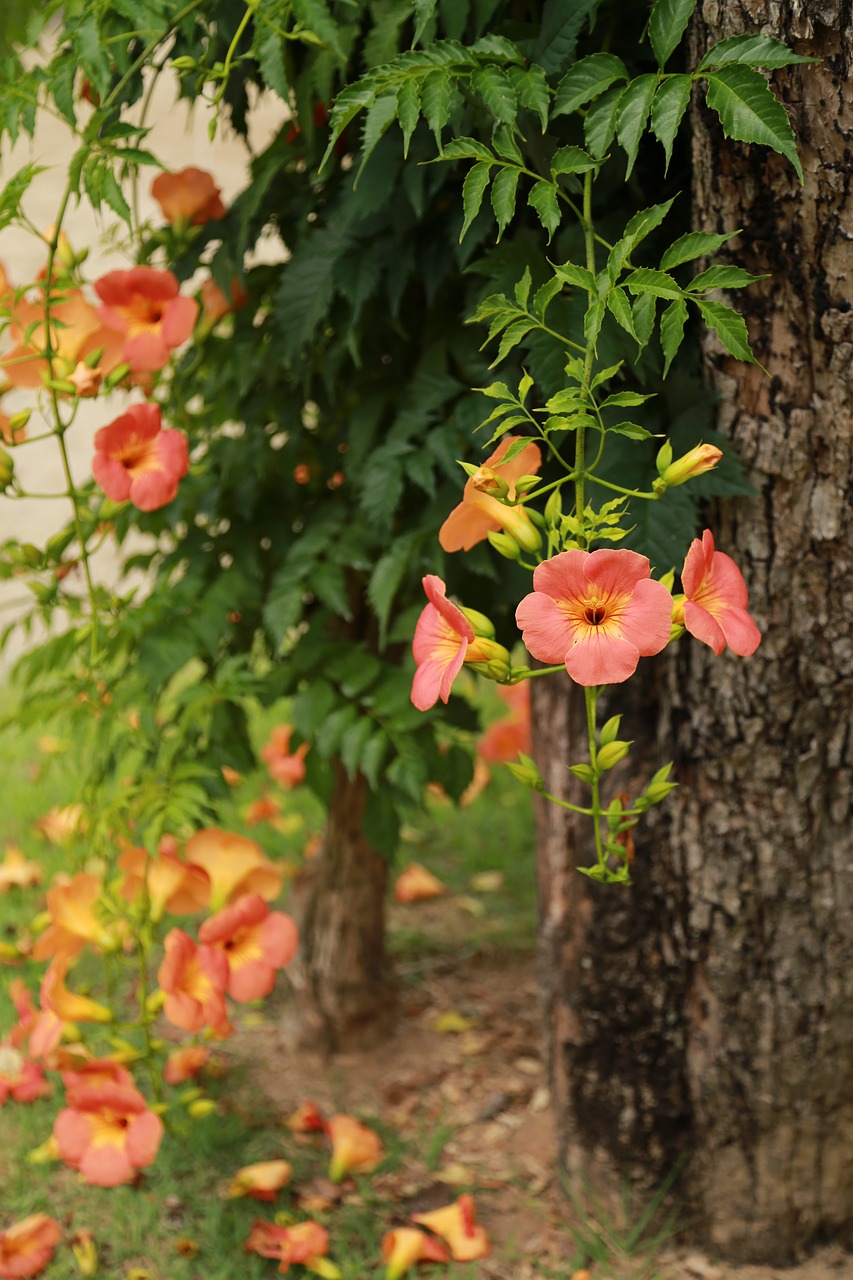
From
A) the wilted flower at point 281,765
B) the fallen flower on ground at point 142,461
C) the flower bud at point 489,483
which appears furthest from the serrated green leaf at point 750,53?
the wilted flower at point 281,765

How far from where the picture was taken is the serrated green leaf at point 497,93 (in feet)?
4.16

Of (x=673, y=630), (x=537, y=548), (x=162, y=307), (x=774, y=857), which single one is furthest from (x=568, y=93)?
(x=774, y=857)

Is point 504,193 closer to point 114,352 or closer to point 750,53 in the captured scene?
point 750,53

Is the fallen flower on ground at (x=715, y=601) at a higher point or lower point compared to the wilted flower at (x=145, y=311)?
lower

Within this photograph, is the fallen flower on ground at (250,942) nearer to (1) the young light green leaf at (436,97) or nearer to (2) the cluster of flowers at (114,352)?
(2) the cluster of flowers at (114,352)

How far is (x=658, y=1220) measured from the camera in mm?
2043

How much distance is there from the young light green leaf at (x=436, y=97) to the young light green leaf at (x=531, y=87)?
0.08m

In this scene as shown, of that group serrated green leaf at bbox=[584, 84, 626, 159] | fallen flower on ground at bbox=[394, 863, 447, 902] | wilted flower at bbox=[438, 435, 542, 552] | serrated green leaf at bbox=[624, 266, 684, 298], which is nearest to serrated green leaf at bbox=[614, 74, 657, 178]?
serrated green leaf at bbox=[584, 84, 626, 159]

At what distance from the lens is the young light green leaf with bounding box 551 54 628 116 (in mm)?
1299

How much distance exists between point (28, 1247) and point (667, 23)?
2116mm

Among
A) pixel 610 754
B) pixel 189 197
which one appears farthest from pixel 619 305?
pixel 189 197

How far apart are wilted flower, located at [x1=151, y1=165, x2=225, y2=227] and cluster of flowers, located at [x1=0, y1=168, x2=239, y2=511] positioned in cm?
1

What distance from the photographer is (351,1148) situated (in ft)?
7.11

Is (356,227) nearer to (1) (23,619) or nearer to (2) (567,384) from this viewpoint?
(2) (567,384)
